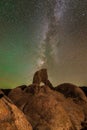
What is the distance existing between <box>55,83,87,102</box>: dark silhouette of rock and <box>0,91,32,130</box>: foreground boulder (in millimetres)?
6411

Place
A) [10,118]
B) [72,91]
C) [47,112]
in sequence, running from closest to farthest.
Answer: [10,118], [47,112], [72,91]

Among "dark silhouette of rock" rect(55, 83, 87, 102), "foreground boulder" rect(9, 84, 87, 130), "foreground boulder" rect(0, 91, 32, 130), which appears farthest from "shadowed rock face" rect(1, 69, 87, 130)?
"foreground boulder" rect(0, 91, 32, 130)

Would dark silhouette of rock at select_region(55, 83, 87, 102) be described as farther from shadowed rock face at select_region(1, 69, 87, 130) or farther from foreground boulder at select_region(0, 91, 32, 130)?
foreground boulder at select_region(0, 91, 32, 130)

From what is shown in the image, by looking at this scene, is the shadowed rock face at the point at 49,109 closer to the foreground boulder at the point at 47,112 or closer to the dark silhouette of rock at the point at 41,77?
the foreground boulder at the point at 47,112

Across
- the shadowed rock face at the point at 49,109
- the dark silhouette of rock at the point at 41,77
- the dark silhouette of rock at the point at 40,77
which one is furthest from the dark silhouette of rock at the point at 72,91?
the dark silhouette of rock at the point at 40,77

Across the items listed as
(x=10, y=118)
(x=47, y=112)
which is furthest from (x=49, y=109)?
(x=10, y=118)

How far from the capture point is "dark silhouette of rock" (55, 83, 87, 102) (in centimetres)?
1464

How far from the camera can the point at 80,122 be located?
11703 mm

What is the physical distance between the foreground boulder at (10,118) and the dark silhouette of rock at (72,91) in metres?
6.41

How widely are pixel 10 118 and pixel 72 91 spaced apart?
24.8 feet

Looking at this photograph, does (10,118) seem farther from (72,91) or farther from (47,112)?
(72,91)

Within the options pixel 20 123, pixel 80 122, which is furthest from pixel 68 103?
pixel 20 123

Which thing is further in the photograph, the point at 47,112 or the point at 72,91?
the point at 72,91

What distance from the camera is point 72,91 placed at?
15211mm
